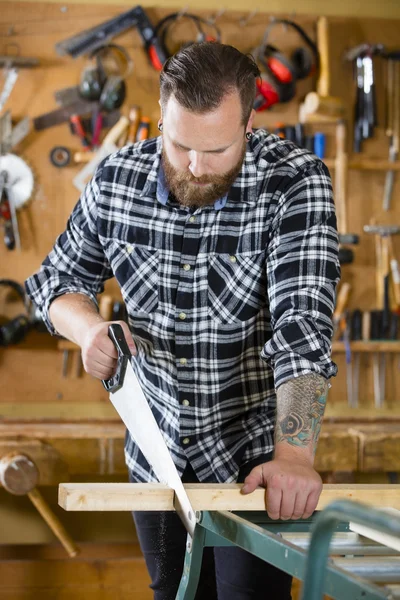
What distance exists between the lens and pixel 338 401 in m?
3.90

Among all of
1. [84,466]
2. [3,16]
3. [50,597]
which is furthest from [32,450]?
[3,16]

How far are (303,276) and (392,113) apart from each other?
8.12 feet

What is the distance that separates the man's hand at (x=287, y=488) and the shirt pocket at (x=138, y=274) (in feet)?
2.12

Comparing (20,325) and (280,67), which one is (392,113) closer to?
(280,67)

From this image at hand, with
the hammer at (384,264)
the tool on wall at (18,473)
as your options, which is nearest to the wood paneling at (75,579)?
the tool on wall at (18,473)

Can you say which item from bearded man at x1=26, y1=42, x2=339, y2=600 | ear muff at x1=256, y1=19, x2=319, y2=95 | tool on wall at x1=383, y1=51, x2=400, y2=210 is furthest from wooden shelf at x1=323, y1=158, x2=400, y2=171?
bearded man at x1=26, y1=42, x2=339, y2=600

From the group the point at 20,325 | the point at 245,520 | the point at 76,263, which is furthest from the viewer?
the point at 20,325

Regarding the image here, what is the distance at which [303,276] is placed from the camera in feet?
5.49

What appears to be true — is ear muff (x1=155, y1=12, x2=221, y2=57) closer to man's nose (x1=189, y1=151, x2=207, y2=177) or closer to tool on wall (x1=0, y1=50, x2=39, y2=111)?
tool on wall (x1=0, y1=50, x2=39, y2=111)

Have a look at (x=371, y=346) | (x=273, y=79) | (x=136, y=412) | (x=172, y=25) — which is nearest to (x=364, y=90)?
(x=273, y=79)

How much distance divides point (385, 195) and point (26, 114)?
5.91 feet

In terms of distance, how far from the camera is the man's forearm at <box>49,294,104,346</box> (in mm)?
1860

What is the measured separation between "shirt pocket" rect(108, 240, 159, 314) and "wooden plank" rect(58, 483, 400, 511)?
560mm

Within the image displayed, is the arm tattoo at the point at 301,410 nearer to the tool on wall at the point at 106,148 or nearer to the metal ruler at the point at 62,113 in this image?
the tool on wall at the point at 106,148
